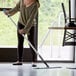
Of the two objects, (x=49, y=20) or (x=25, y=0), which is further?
(x=49, y=20)

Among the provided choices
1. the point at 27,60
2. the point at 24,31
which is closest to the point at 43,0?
the point at 27,60

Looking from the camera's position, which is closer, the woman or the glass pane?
the woman

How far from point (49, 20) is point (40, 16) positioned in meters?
0.20

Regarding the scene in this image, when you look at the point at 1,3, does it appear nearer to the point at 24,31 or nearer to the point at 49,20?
the point at 49,20

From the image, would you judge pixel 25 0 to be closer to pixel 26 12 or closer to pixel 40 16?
pixel 26 12

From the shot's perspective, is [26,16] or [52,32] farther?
[52,32]

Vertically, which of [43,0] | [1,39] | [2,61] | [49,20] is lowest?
[2,61]

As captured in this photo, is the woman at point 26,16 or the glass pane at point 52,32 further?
the glass pane at point 52,32

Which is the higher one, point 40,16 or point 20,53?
point 40,16

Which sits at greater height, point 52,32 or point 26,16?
point 26,16

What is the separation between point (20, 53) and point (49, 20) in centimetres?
132

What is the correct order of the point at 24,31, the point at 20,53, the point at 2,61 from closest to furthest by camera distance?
the point at 24,31 → the point at 20,53 → the point at 2,61

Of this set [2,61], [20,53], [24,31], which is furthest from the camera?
[2,61]

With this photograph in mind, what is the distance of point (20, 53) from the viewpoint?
4859 millimetres
